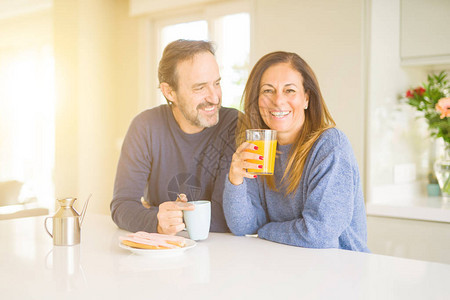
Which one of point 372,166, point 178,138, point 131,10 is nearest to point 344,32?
point 372,166

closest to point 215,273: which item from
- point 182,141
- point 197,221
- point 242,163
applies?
point 197,221

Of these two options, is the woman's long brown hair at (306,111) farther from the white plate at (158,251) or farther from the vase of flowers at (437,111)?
the vase of flowers at (437,111)

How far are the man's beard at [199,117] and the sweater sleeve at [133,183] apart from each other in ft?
0.55

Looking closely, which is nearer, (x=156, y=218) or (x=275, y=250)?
(x=275, y=250)

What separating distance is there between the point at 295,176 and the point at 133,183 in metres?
0.59

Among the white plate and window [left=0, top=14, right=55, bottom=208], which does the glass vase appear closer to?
the white plate

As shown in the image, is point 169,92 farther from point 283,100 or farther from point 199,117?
point 283,100

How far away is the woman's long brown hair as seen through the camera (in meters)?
1.51

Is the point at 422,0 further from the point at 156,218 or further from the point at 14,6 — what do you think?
the point at 14,6

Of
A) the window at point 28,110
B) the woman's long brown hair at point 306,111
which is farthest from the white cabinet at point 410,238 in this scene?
the window at point 28,110

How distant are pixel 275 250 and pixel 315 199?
21 centimetres

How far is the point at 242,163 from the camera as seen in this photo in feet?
4.50

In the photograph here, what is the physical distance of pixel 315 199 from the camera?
53.1 inches

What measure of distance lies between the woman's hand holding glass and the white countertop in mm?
213
